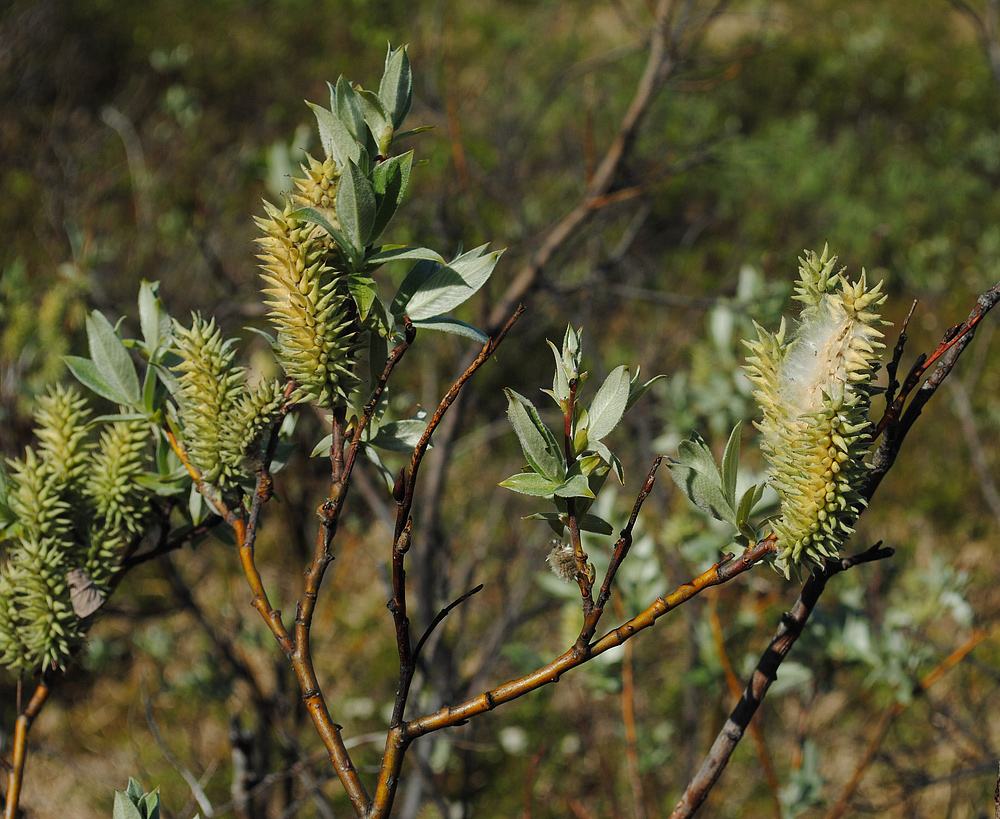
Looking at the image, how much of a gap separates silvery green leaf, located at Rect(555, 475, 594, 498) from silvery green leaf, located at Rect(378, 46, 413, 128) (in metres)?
0.33

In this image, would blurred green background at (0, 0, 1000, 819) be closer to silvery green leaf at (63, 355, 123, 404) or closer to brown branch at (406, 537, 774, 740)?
brown branch at (406, 537, 774, 740)

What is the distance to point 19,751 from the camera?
0.70 meters

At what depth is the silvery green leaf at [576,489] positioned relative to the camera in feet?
1.83

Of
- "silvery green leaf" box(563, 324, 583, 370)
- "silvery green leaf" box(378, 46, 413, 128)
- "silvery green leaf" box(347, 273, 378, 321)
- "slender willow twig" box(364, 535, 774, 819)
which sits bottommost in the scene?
"slender willow twig" box(364, 535, 774, 819)

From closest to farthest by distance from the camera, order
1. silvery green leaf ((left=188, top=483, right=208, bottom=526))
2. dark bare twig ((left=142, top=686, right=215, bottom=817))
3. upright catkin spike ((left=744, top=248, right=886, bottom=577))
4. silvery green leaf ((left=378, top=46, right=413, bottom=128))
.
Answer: upright catkin spike ((left=744, top=248, right=886, bottom=577)) < silvery green leaf ((left=378, top=46, right=413, bottom=128)) < silvery green leaf ((left=188, top=483, right=208, bottom=526)) < dark bare twig ((left=142, top=686, right=215, bottom=817))

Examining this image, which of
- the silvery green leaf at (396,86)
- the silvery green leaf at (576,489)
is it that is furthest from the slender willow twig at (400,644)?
the silvery green leaf at (396,86)

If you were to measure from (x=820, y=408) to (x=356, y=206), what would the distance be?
36cm

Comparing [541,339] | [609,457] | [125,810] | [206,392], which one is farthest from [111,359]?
[541,339]

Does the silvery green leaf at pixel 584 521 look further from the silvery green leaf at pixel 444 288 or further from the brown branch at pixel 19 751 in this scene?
the brown branch at pixel 19 751

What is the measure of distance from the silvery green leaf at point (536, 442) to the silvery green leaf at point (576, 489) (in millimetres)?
14

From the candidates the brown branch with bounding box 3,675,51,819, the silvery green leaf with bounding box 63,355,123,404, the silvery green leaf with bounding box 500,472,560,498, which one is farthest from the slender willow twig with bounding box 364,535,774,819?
the silvery green leaf with bounding box 63,355,123,404

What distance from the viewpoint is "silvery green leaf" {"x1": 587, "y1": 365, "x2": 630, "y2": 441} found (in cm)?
59

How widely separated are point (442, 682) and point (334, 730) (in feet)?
3.50

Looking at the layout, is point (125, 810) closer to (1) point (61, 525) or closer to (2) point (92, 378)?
(1) point (61, 525)
